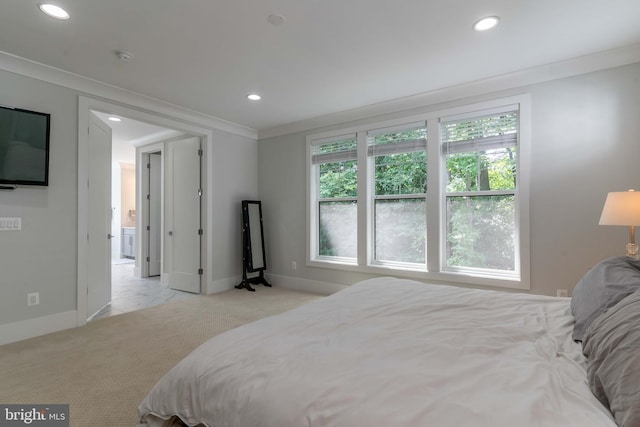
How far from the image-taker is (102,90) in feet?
10.9

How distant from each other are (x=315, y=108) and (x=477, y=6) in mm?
2355

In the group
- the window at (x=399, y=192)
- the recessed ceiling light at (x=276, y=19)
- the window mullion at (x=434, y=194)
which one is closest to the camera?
the recessed ceiling light at (x=276, y=19)

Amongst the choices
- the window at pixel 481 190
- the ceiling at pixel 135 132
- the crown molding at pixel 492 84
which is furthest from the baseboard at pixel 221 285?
the window at pixel 481 190

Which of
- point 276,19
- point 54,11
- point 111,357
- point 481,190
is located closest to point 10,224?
point 111,357

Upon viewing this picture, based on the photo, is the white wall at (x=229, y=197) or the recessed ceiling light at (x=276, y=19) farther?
the white wall at (x=229, y=197)

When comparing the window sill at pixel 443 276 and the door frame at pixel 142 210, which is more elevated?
the door frame at pixel 142 210

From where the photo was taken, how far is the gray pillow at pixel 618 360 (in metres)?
0.75

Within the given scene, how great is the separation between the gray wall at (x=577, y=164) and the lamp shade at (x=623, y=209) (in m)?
0.72

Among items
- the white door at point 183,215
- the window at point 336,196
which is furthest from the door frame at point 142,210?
the window at point 336,196

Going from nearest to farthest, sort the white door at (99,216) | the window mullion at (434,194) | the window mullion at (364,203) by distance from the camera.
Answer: the white door at (99,216), the window mullion at (434,194), the window mullion at (364,203)

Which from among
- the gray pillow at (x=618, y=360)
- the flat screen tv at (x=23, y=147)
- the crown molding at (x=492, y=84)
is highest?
the crown molding at (x=492, y=84)

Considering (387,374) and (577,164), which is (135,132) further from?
(577,164)

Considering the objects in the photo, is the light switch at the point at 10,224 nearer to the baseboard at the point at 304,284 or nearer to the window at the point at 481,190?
the baseboard at the point at 304,284

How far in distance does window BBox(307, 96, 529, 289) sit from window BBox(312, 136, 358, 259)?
0.05 feet
